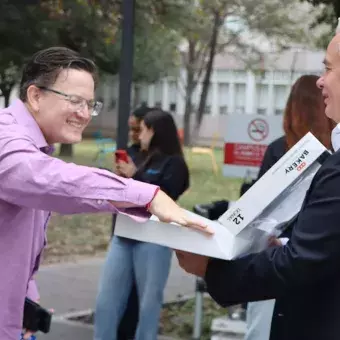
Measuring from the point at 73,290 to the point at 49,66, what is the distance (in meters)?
5.84

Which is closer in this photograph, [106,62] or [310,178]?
[310,178]

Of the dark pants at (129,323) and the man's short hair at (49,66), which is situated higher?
the man's short hair at (49,66)

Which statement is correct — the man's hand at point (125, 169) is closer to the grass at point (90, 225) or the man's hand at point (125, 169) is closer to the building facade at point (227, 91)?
the grass at point (90, 225)

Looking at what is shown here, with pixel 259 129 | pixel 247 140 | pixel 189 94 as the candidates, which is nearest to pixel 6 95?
pixel 247 140

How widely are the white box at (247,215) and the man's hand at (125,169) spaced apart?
2.85 meters

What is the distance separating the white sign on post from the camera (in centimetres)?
692

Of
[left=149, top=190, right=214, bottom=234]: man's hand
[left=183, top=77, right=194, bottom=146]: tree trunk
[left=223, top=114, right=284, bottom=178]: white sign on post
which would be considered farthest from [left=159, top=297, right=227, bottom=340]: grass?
[left=183, top=77, right=194, bottom=146]: tree trunk

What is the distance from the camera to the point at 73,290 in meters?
7.83

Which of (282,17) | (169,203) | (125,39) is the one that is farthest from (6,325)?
(282,17)

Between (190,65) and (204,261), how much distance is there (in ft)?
58.8

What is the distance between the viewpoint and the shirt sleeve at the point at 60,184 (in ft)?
6.20

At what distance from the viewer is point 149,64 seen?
52.4ft

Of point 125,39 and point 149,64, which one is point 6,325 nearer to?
point 125,39

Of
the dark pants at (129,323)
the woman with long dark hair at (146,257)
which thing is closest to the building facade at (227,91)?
the dark pants at (129,323)
